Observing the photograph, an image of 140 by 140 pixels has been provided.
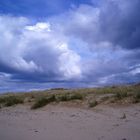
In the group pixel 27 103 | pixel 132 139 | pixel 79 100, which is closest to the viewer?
pixel 132 139

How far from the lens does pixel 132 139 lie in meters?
7.60

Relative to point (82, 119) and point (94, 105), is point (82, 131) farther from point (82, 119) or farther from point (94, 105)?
point (94, 105)

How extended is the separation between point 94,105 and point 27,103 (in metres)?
7.20

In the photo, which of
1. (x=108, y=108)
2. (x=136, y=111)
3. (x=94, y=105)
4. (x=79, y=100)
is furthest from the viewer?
(x=79, y=100)

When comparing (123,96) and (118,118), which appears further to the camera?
(123,96)

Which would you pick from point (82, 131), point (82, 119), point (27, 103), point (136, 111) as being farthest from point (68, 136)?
point (27, 103)

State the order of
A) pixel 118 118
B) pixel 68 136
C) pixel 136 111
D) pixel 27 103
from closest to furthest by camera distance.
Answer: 1. pixel 68 136
2. pixel 118 118
3. pixel 136 111
4. pixel 27 103

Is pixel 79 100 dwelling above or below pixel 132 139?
above

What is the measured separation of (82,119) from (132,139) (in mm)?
3834

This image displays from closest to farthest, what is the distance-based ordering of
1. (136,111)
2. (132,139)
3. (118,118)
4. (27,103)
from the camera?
(132,139)
(118,118)
(136,111)
(27,103)

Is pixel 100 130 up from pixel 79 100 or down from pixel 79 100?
down

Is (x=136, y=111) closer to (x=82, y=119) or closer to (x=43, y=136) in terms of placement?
(x=82, y=119)

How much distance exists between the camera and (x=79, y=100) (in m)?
17.1

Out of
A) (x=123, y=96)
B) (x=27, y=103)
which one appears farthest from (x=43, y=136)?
(x=27, y=103)
